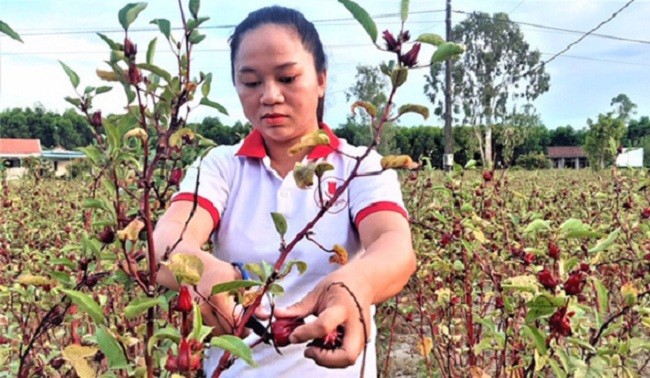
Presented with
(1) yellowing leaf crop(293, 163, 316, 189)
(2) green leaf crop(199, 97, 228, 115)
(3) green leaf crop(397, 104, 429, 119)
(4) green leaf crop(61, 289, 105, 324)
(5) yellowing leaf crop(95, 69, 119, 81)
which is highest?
(5) yellowing leaf crop(95, 69, 119, 81)

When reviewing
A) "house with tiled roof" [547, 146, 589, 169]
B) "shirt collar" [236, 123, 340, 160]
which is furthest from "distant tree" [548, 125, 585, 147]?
"shirt collar" [236, 123, 340, 160]

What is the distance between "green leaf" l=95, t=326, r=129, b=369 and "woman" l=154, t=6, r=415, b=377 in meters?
0.14

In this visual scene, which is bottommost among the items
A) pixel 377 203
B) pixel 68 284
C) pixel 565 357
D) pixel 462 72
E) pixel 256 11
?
pixel 565 357

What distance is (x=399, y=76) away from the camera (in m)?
0.68

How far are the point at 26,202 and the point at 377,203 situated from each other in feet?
14.7

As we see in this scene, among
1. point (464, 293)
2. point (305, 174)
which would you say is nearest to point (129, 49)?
point (305, 174)

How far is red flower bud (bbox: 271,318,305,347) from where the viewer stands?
63 cm

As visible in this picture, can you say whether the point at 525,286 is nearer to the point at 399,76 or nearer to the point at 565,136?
the point at 399,76

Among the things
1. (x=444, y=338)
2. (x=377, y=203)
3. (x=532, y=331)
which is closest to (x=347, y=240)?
(x=377, y=203)

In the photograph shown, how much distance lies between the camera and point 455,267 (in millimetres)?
2146

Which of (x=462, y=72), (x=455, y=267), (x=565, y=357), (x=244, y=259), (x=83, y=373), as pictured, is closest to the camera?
(x=83, y=373)

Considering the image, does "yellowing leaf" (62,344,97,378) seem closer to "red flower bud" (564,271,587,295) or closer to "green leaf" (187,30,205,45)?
"green leaf" (187,30,205,45)

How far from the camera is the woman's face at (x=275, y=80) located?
3.26ft

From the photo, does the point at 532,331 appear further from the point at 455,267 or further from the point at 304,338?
the point at 455,267
